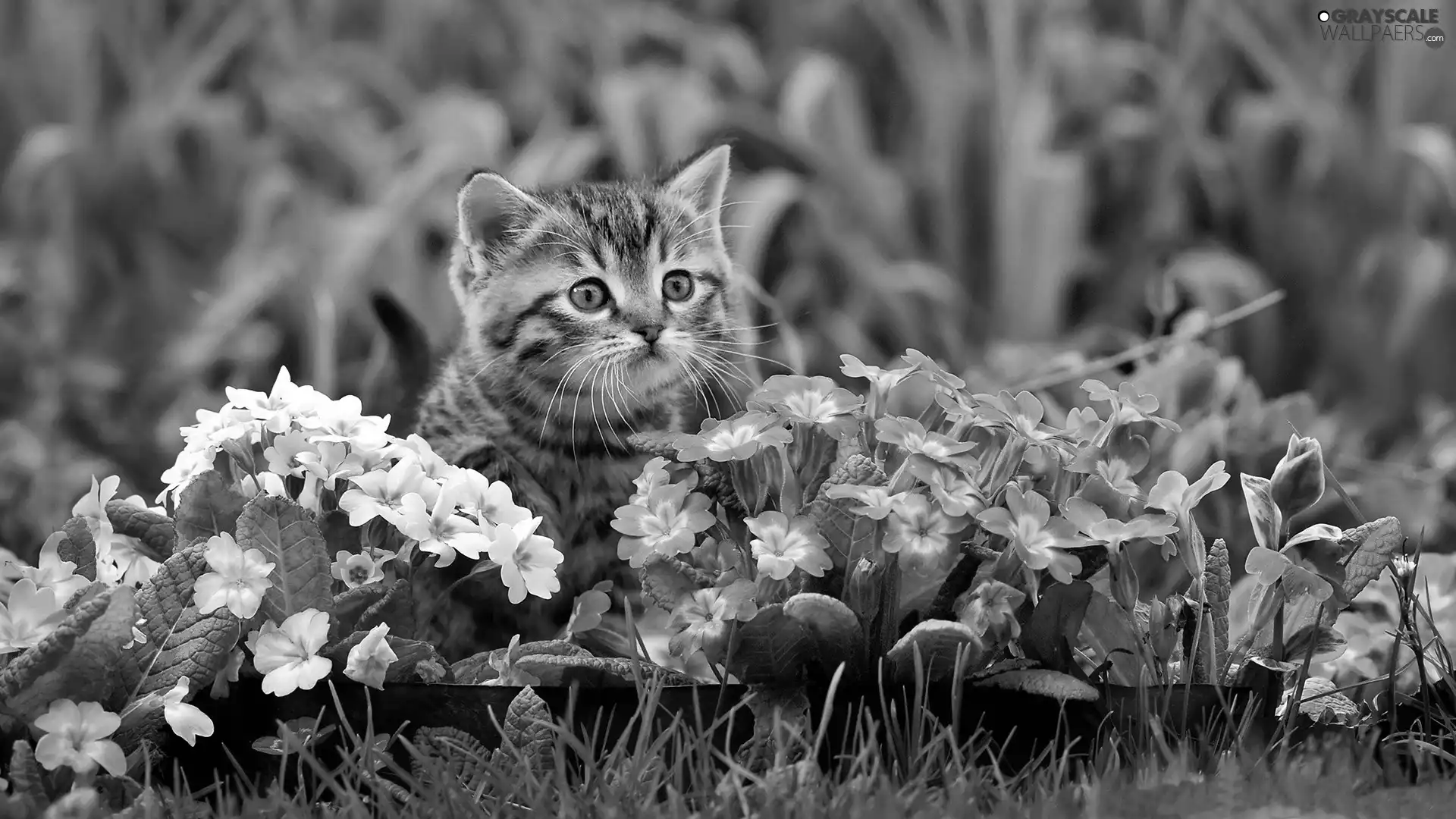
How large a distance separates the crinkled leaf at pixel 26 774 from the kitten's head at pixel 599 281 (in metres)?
0.95

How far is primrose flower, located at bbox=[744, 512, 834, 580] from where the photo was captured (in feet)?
5.12

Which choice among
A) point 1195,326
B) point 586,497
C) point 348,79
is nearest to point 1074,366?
point 1195,326

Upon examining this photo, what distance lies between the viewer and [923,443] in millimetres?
1617

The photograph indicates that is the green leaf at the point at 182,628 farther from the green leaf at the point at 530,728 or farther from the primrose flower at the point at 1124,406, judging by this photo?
the primrose flower at the point at 1124,406

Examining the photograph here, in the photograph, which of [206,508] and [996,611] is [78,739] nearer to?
[206,508]

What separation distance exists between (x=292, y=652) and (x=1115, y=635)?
1.04 meters

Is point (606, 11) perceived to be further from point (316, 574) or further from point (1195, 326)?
point (316, 574)

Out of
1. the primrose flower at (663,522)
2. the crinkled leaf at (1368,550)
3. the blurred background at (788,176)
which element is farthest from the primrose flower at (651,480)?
the blurred background at (788,176)

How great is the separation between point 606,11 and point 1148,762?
3.94 m

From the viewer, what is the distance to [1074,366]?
2736mm

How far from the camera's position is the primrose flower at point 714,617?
158 centimetres

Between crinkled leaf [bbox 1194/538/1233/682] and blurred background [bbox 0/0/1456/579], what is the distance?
6.33ft

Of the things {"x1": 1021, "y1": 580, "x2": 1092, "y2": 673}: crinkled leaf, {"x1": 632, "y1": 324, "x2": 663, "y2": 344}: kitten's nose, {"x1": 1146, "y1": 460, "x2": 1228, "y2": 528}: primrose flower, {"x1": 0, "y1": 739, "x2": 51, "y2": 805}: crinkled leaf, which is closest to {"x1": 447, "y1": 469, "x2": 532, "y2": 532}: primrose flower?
{"x1": 632, "y1": 324, "x2": 663, "y2": 344}: kitten's nose

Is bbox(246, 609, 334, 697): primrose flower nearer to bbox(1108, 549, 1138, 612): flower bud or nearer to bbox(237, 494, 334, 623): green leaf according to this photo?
bbox(237, 494, 334, 623): green leaf
